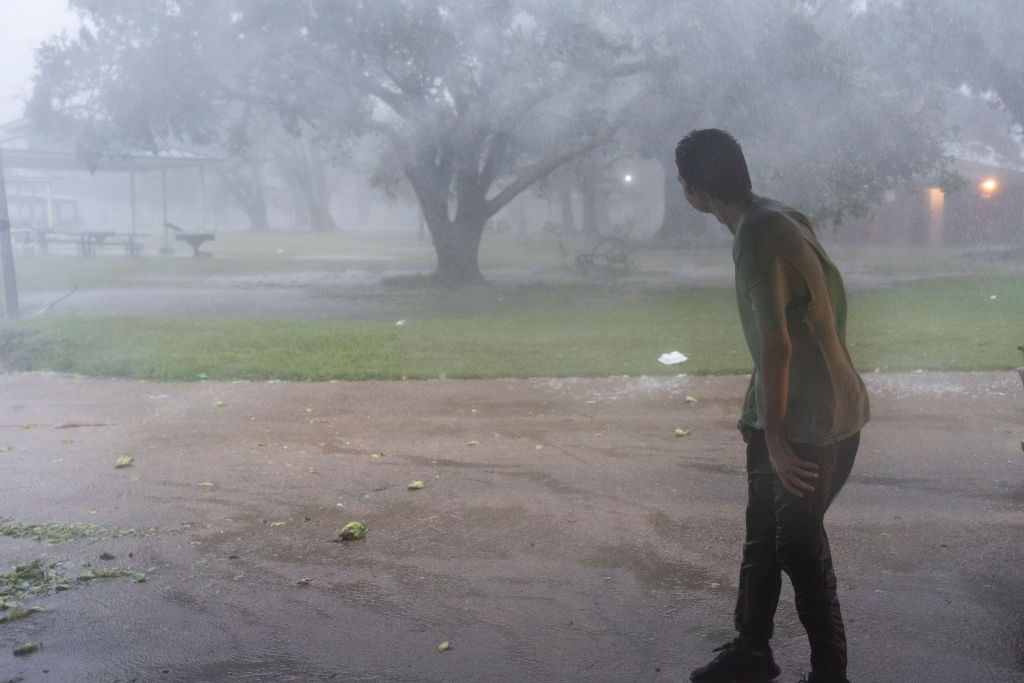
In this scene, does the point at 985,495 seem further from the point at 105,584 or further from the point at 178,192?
the point at 178,192

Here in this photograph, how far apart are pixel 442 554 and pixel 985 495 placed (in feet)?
8.02

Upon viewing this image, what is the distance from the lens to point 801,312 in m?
2.31

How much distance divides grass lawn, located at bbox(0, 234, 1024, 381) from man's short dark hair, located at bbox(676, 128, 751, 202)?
496 cm

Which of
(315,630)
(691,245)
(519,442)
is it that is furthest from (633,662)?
(691,245)

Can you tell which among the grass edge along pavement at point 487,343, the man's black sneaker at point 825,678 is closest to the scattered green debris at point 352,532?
the man's black sneaker at point 825,678

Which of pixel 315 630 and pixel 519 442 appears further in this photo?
pixel 519 442

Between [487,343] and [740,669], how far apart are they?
21.8 feet

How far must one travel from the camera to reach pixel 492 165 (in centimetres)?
1517

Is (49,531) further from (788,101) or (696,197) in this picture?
(788,101)

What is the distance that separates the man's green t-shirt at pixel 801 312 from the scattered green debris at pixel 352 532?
198 cm

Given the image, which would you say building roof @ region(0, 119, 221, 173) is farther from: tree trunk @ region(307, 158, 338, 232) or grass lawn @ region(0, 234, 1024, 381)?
tree trunk @ region(307, 158, 338, 232)

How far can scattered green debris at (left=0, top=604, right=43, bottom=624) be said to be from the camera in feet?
10.1

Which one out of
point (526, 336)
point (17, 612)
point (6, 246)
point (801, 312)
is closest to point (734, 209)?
point (801, 312)

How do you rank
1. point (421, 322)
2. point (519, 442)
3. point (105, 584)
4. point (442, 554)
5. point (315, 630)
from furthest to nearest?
point (421, 322)
point (519, 442)
point (442, 554)
point (105, 584)
point (315, 630)
